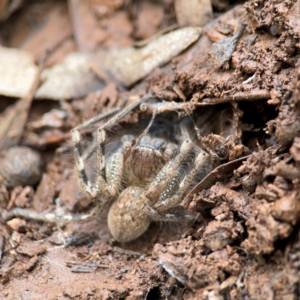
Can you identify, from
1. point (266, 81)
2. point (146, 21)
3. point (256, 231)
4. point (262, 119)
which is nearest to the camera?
point (256, 231)

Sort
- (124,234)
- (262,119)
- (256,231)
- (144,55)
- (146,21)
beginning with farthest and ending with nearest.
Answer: (146,21)
(144,55)
(124,234)
(262,119)
(256,231)

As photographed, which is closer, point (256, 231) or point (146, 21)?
point (256, 231)

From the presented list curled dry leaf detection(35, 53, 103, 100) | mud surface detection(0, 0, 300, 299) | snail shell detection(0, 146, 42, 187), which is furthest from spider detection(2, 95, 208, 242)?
curled dry leaf detection(35, 53, 103, 100)

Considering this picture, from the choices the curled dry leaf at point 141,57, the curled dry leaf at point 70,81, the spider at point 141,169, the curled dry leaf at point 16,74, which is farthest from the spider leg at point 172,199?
the curled dry leaf at point 16,74

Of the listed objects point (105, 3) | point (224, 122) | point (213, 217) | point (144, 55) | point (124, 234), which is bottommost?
point (124, 234)

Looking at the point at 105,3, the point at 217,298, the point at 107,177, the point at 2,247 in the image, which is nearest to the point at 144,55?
the point at 105,3

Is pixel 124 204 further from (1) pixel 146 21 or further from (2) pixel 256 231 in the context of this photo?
(1) pixel 146 21

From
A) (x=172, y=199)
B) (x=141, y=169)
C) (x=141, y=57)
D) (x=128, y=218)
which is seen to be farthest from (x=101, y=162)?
(x=141, y=57)
